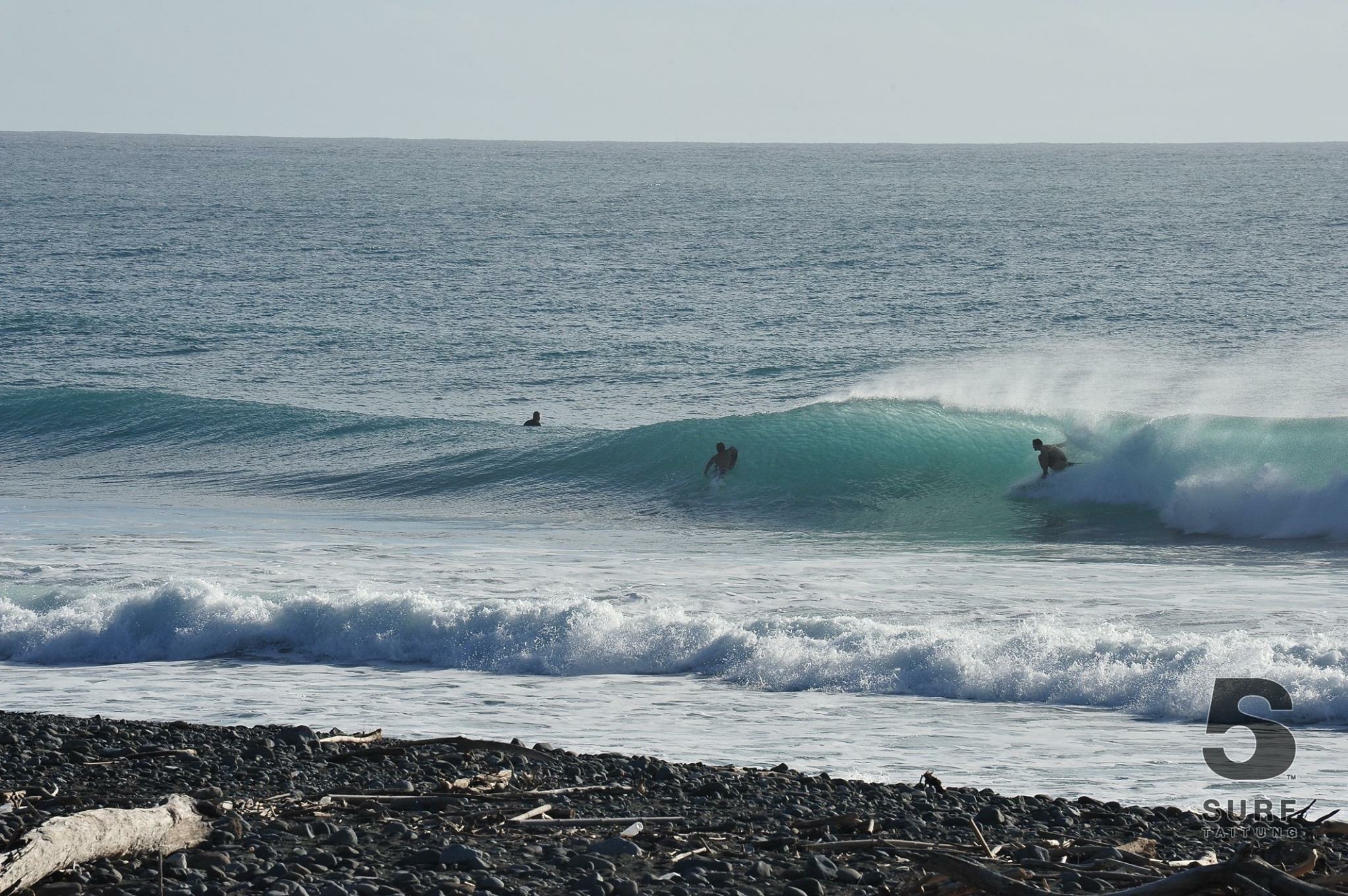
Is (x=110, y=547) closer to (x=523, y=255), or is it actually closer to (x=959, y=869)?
(x=959, y=869)

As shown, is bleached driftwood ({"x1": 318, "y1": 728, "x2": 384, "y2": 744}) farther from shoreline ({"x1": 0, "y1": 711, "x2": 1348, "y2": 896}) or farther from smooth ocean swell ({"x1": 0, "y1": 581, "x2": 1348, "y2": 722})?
smooth ocean swell ({"x1": 0, "y1": 581, "x2": 1348, "y2": 722})

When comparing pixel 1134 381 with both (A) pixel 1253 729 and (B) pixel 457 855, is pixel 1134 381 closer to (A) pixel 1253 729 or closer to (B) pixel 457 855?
(A) pixel 1253 729

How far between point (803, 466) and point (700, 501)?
1.78m

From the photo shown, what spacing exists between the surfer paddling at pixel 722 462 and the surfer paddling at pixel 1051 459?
4100 mm

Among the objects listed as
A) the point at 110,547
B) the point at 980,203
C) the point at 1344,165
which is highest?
the point at 1344,165

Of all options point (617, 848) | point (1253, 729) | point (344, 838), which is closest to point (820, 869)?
point (617, 848)

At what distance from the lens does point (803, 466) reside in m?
18.2

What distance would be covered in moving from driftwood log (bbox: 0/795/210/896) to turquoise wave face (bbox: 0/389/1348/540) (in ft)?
37.6

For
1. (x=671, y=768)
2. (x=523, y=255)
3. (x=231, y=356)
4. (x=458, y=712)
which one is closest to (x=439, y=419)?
(x=231, y=356)

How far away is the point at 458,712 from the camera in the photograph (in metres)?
7.58

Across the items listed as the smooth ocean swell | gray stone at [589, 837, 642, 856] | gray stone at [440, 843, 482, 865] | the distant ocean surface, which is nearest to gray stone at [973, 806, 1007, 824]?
the distant ocean surface

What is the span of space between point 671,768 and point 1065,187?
88.5m

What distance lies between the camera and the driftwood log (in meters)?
3.66

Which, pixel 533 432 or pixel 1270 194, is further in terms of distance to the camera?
pixel 1270 194
